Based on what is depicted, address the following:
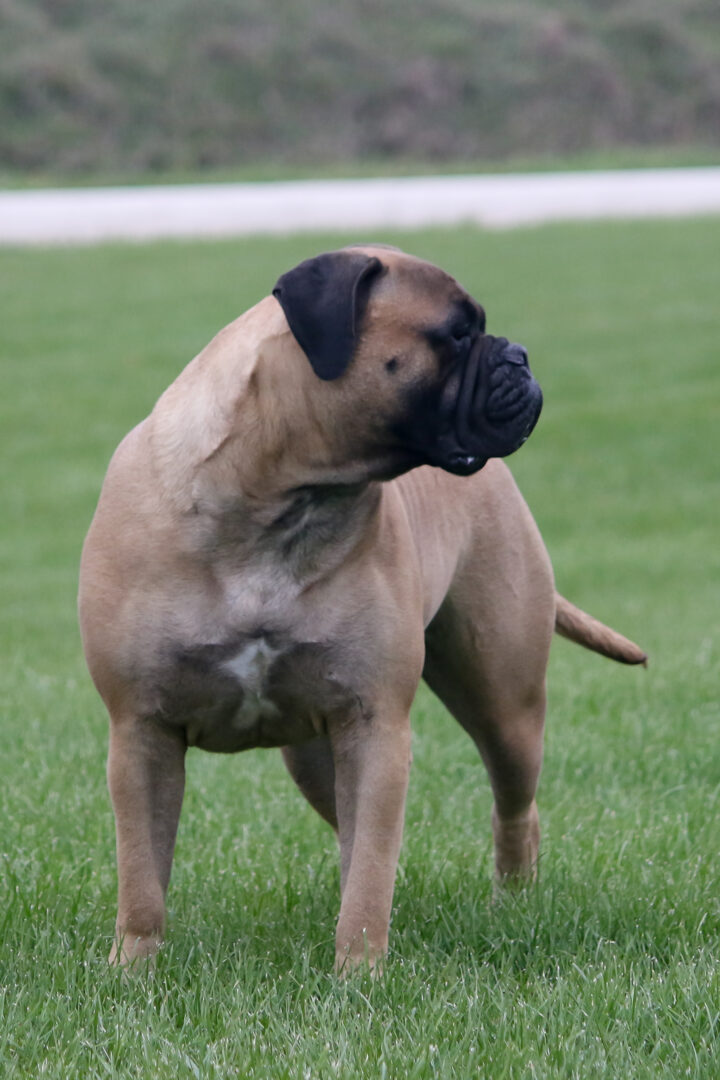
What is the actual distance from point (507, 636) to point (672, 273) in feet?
50.1

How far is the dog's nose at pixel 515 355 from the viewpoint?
12.1 feet

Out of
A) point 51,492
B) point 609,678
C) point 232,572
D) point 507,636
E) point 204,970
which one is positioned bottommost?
point 51,492

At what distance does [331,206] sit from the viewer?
2281 centimetres

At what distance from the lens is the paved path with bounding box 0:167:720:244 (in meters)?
21.6

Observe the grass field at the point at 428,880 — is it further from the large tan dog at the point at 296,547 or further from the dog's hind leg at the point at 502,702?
the large tan dog at the point at 296,547

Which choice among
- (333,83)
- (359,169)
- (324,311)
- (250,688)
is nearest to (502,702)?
(250,688)

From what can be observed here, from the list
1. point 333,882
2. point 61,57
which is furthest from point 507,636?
point 61,57

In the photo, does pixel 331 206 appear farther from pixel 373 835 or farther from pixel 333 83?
pixel 373 835

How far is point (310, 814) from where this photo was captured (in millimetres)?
5469

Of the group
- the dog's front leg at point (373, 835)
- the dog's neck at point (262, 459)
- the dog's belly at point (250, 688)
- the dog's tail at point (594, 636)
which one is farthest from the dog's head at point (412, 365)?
the dog's tail at point (594, 636)

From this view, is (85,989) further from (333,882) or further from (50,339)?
(50,339)

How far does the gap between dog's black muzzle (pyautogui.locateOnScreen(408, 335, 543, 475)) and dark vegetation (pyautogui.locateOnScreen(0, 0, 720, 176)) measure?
1164 inches

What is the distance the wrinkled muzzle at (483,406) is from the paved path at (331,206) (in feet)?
55.8

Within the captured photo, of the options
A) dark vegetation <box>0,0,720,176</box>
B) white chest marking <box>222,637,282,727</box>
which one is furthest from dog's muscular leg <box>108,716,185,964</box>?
dark vegetation <box>0,0,720,176</box>
